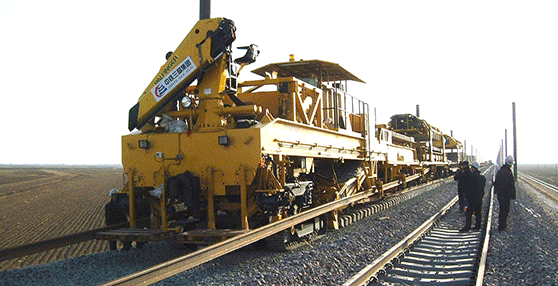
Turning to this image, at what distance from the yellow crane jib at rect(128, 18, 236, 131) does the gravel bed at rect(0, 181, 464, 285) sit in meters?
2.35

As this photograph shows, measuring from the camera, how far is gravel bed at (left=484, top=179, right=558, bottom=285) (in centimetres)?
584

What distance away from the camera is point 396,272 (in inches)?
242

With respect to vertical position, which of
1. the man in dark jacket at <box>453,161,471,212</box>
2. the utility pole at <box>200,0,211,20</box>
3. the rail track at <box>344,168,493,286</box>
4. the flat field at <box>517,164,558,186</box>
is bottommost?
the flat field at <box>517,164,558,186</box>

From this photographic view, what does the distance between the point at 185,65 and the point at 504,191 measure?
722 cm

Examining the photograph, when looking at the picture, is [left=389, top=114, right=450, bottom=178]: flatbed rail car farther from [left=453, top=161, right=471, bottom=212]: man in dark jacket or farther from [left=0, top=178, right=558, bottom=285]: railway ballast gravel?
[left=0, top=178, right=558, bottom=285]: railway ballast gravel

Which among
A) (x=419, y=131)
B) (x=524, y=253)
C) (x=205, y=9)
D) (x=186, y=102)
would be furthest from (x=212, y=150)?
(x=419, y=131)

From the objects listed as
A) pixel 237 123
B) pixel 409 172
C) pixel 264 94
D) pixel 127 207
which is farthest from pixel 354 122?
pixel 409 172

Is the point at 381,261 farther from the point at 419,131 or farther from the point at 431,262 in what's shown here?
the point at 419,131

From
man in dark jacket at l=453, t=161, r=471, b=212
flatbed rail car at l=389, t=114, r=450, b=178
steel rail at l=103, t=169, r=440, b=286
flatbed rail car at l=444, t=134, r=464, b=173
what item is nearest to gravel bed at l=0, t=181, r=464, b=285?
steel rail at l=103, t=169, r=440, b=286

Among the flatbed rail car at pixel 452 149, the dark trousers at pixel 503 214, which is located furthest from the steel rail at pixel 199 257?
the flatbed rail car at pixel 452 149

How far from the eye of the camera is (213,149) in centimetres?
695

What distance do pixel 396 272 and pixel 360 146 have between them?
5653 millimetres

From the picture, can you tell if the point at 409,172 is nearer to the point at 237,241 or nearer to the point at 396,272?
the point at 396,272

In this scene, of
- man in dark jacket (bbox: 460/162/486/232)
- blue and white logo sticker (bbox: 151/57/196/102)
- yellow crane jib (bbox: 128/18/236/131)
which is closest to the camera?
yellow crane jib (bbox: 128/18/236/131)
